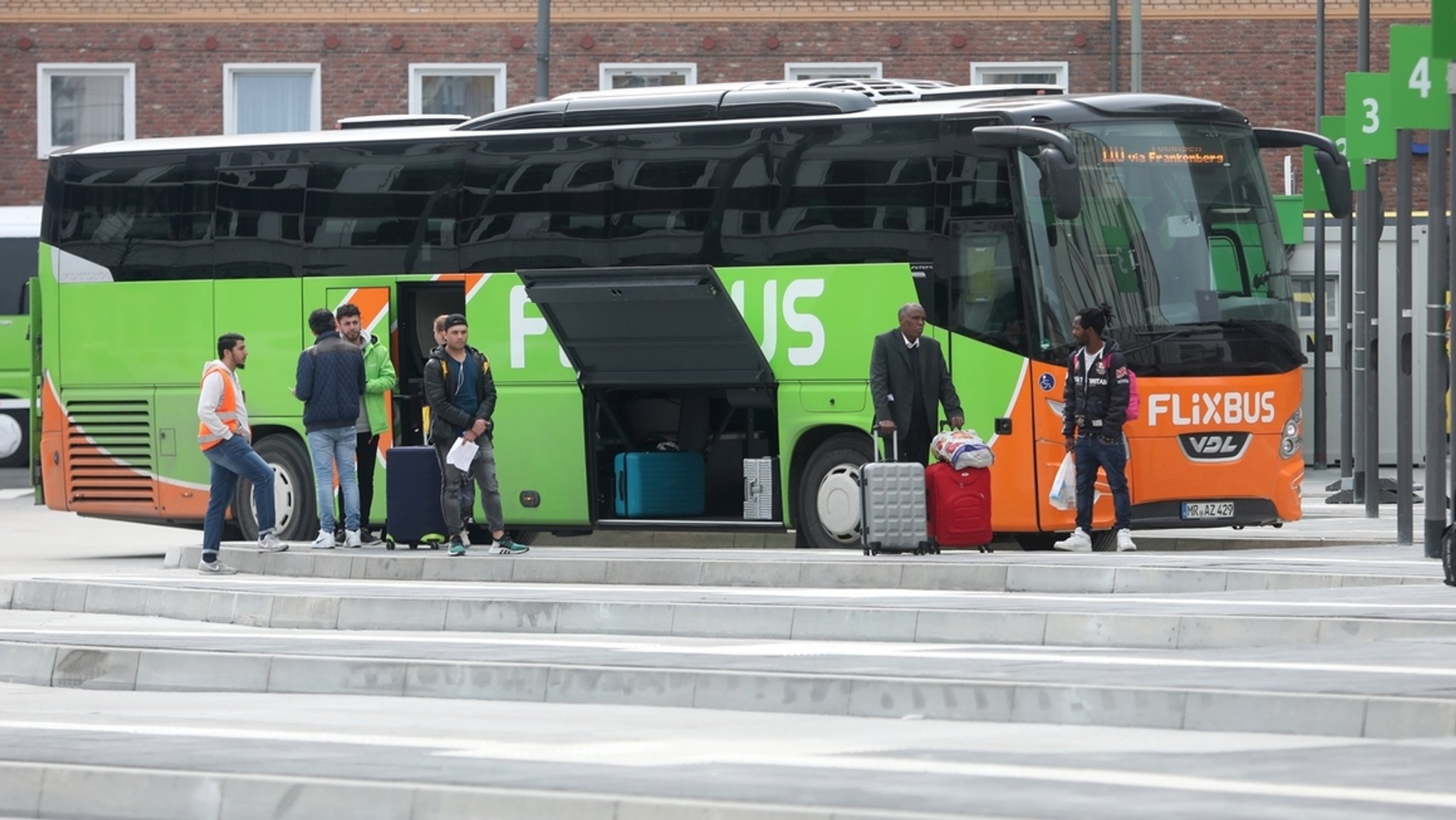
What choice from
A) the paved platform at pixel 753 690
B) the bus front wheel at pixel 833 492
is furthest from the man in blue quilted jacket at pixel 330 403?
the bus front wheel at pixel 833 492

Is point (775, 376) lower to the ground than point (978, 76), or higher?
lower

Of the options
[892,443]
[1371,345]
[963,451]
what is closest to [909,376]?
[892,443]

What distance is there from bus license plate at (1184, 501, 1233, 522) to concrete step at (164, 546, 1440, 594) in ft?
0.94

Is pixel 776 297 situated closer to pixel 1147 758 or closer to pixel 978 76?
pixel 1147 758

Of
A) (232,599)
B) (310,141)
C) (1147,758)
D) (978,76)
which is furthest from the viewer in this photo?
(978,76)

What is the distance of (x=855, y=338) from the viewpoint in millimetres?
18844

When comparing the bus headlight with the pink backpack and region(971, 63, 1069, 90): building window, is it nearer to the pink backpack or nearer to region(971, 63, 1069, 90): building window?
the pink backpack

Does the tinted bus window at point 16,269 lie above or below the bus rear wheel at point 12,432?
above

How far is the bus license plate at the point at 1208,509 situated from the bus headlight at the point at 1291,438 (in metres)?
0.62

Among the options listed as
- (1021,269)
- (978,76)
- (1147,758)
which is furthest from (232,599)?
(978,76)

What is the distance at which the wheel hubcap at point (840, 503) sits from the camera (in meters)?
18.8

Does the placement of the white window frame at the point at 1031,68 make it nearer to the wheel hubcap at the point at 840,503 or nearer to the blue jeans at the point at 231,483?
the wheel hubcap at the point at 840,503

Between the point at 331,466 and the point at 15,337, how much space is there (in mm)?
Answer: 20329

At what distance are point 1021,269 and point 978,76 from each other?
24.3 meters
